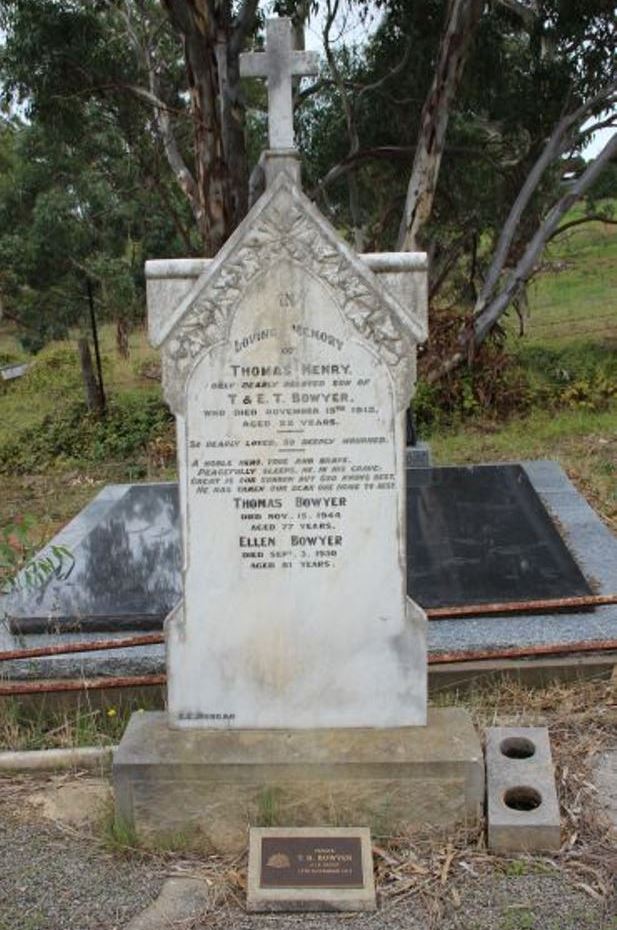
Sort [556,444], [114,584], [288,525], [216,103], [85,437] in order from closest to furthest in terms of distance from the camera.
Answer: [288,525] < [114,584] < [556,444] < [216,103] < [85,437]

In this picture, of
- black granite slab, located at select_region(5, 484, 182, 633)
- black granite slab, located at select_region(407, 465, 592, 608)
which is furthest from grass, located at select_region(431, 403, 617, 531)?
black granite slab, located at select_region(5, 484, 182, 633)

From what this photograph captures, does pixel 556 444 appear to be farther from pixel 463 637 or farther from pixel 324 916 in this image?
pixel 324 916

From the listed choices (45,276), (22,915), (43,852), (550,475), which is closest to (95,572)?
(43,852)

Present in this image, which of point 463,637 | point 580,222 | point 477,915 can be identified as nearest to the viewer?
point 477,915

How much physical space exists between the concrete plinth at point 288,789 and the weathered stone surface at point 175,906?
0.54ft

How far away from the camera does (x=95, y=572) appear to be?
512cm

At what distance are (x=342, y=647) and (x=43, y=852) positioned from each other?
1069 millimetres

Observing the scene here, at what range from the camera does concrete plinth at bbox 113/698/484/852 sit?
2.95 meters

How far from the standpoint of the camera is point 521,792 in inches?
118

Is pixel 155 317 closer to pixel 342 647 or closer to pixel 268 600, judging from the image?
pixel 268 600

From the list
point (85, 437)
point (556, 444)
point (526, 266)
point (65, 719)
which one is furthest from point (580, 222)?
point (65, 719)

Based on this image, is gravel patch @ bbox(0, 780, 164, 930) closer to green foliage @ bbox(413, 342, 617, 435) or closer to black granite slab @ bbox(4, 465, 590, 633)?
black granite slab @ bbox(4, 465, 590, 633)

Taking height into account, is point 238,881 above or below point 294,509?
below

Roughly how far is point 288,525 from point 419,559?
7.37 ft
